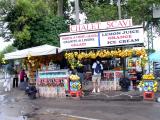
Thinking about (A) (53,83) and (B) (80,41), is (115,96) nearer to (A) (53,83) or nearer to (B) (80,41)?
(B) (80,41)

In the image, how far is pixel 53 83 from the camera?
23.1 metres

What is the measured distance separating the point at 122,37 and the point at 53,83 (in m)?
4.50

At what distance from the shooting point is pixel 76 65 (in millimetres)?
22875

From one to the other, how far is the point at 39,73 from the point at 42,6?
40.4 feet

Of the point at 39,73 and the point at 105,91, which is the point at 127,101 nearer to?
the point at 105,91

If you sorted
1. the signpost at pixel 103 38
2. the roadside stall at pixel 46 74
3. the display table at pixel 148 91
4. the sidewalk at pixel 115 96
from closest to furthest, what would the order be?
1. the display table at pixel 148 91
2. the sidewalk at pixel 115 96
3. the signpost at pixel 103 38
4. the roadside stall at pixel 46 74

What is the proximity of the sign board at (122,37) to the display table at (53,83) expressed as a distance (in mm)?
2666

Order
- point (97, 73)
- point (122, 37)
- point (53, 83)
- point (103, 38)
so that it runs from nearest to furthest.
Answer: point (122, 37) < point (103, 38) < point (97, 73) < point (53, 83)

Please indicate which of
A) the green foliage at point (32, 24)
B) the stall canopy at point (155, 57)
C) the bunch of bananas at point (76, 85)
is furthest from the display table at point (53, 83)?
the green foliage at point (32, 24)

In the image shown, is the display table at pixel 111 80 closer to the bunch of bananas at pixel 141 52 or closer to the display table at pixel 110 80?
the display table at pixel 110 80

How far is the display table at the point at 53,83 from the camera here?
22.7 m

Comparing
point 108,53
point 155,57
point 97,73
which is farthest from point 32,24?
point 108,53

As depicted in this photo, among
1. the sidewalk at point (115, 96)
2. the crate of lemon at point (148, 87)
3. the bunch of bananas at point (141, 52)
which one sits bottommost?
the sidewalk at point (115, 96)

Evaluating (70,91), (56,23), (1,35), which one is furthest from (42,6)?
(70,91)
